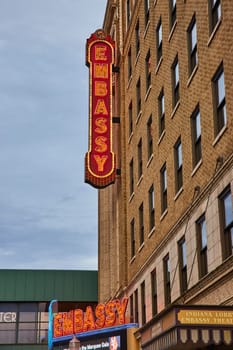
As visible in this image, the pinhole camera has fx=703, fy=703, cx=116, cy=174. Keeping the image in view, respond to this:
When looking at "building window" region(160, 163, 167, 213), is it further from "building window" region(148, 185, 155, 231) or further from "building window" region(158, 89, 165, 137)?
"building window" region(148, 185, 155, 231)

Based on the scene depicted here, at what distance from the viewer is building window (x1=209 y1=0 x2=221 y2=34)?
83.5 ft

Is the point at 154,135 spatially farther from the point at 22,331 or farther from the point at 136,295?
the point at 22,331

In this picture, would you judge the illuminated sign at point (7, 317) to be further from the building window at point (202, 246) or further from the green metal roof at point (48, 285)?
the building window at point (202, 246)

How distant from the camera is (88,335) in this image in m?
43.6

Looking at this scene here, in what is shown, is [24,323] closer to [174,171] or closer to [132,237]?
[132,237]

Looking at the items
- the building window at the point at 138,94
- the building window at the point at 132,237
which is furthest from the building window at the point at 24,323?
the building window at the point at 138,94

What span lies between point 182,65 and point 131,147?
12.8 m

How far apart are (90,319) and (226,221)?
872 inches

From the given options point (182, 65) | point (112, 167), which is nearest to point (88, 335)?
point (112, 167)

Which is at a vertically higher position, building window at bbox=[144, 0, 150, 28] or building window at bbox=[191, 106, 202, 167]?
building window at bbox=[144, 0, 150, 28]

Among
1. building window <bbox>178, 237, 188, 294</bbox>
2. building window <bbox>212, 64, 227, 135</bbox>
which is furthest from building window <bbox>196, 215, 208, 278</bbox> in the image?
building window <bbox>212, 64, 227, 135</bbox>

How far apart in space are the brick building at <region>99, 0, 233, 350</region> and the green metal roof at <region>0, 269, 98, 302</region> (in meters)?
10.1

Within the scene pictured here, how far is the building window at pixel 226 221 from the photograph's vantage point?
2292 centimetres

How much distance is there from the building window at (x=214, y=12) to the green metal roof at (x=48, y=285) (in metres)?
35.8
